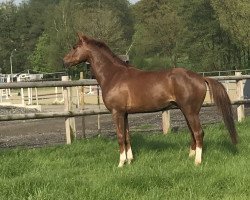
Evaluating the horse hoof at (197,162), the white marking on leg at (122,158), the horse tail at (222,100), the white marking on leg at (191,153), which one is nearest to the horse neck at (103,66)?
the white marking on leg at (122,158)

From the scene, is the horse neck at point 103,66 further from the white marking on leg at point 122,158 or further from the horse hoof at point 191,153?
the horse hoof at point 191,153

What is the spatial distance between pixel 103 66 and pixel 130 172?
2354 millimetres

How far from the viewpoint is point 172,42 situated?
54.4m

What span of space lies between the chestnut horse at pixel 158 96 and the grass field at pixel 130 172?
396 mm

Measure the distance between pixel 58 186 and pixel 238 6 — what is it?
40.2 meters

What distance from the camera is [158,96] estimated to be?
7.32 meters

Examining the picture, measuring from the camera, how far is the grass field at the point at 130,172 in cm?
530

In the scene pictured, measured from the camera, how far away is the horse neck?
25.6 feet

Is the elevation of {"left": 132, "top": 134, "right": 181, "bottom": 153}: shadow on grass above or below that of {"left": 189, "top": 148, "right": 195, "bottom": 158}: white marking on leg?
below

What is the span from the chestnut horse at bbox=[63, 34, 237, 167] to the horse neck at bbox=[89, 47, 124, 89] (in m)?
0.02

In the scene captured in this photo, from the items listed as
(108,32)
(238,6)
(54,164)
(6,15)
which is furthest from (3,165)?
(6,15)

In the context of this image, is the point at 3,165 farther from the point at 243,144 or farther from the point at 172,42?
the point at 172,42

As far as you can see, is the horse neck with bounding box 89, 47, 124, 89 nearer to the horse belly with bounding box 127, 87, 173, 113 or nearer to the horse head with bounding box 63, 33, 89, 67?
the horse head with bounding box 63, 33, 89, 67

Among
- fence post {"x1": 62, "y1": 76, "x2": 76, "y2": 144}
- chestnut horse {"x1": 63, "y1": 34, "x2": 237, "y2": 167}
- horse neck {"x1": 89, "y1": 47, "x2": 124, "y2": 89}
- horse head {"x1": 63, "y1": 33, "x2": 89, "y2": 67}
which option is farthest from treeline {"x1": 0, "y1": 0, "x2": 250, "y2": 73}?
chestnut horse {"x1": 63, "y1": 34, "x2": 237, "y2": 167}
